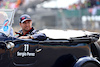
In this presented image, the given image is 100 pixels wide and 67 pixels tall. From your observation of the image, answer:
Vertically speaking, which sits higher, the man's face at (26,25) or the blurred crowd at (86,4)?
the blurred crowd at (86,4)

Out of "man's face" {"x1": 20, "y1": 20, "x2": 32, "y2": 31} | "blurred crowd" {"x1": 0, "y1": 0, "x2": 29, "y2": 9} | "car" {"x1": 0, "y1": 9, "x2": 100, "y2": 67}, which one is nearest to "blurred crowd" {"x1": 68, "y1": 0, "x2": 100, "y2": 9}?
"blurred crowd" {"x1": 0, "y1": 0, "x2": 29, "y2": 9}

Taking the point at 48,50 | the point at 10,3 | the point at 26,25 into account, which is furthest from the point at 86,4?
the point at 48,50

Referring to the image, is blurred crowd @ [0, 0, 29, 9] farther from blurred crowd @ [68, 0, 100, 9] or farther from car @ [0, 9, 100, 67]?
car @ [0, 9, 100, 67]

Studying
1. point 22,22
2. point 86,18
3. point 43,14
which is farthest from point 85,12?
point 22,22

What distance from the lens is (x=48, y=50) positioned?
13.3ft

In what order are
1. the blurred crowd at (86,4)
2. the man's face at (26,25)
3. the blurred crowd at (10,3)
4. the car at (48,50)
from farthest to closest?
the blurred crowd at (86,4), the blurred crowd at (10,3), the man's face at (26,25), the car at (48,50)

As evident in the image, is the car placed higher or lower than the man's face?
lower

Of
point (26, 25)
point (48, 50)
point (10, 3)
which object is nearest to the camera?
point (48, 50)

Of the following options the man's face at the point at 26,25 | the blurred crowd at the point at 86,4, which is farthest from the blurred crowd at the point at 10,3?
the man's face at the point at 26,25

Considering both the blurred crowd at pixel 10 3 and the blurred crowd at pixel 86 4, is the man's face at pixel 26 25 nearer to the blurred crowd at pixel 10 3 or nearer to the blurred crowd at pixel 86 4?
the blurred crowd at pixel 10 3

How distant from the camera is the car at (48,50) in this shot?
12.5 ft

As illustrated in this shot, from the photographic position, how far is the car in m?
3.82

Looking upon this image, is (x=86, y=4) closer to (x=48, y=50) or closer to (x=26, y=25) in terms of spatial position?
(x=26, y=25)

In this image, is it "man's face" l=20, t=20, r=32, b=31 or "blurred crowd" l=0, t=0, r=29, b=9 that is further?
"blurred crowd" l=0, t=0, r=29, b=9
